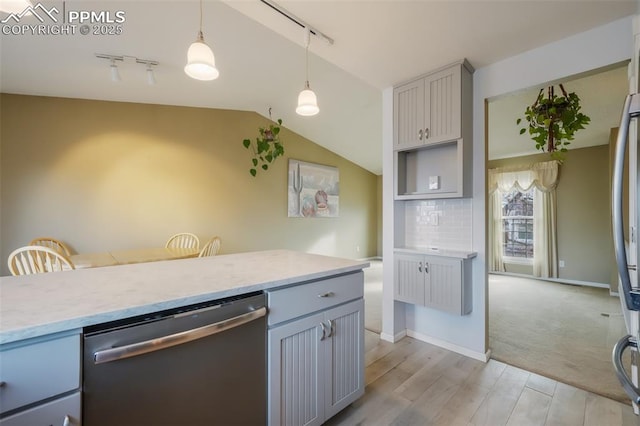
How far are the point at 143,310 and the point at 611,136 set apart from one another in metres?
5.96

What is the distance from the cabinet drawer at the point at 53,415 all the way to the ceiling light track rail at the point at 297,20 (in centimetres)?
224

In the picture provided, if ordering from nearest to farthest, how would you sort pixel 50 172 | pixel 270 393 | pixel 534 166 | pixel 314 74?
pixel 270 393 → pixel 50 172 → pixel 314 74 → pixel 534 166

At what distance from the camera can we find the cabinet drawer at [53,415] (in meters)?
0.74

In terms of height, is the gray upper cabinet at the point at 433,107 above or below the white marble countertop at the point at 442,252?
above

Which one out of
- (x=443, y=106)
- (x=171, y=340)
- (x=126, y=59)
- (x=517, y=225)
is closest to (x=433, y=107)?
(x=443, y=106)

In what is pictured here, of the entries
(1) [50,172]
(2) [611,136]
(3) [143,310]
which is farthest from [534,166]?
(1) [50,172]

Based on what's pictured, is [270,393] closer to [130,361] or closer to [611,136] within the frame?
[130,361]

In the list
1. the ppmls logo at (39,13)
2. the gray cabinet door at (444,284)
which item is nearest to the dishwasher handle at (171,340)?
the gray cabinet door at (444,284)

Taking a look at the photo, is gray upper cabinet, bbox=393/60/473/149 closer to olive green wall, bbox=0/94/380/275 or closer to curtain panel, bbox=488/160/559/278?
olive green wall, bbox=0/94/380/275

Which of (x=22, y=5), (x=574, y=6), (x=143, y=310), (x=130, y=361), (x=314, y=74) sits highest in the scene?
(x=314, y=74)

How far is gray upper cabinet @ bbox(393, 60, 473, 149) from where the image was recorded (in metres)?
2.27

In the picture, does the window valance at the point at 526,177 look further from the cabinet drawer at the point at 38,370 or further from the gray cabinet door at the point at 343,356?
the cabinet drawer at the point at 38,370

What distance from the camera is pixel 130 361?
35.9 inches

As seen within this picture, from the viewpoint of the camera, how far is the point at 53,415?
30.8 inches
